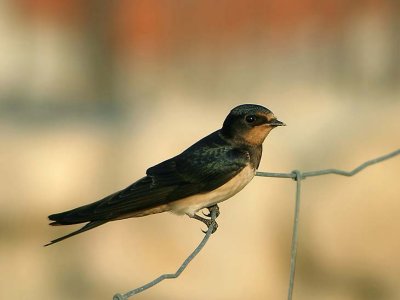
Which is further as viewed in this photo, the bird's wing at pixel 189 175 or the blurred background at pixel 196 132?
the blurred background at pixel 196 132

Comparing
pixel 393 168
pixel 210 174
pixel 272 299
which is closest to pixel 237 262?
pixel 272 299

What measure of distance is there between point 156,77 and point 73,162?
1.94 ft

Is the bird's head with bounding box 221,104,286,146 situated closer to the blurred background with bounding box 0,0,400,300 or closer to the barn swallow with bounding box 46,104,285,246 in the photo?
the barn swallow with bounding box 46,104,285,246

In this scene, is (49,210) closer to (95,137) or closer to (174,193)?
(95,137)

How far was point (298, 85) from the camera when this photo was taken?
222 inches

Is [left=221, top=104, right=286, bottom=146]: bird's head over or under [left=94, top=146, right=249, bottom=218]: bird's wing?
over

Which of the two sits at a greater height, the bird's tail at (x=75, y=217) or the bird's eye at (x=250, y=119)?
the bird's eye at (x=250, y=119)

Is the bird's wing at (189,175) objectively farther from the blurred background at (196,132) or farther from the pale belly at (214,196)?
the blurred background at (196,132)

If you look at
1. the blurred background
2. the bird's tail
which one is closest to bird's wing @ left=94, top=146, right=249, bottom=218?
the bird's tail

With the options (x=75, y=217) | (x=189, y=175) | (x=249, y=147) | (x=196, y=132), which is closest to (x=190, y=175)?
(x=189, y=175)

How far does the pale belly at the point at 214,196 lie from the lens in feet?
9.30

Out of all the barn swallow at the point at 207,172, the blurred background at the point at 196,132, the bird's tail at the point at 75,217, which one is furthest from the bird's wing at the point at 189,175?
the blurred background at the point at 196,132

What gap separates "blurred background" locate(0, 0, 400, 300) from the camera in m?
5.35

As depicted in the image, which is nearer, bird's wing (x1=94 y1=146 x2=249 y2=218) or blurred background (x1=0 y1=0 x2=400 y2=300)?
bird's wing (x1=94 y1=146 x2=249 y2=218)
